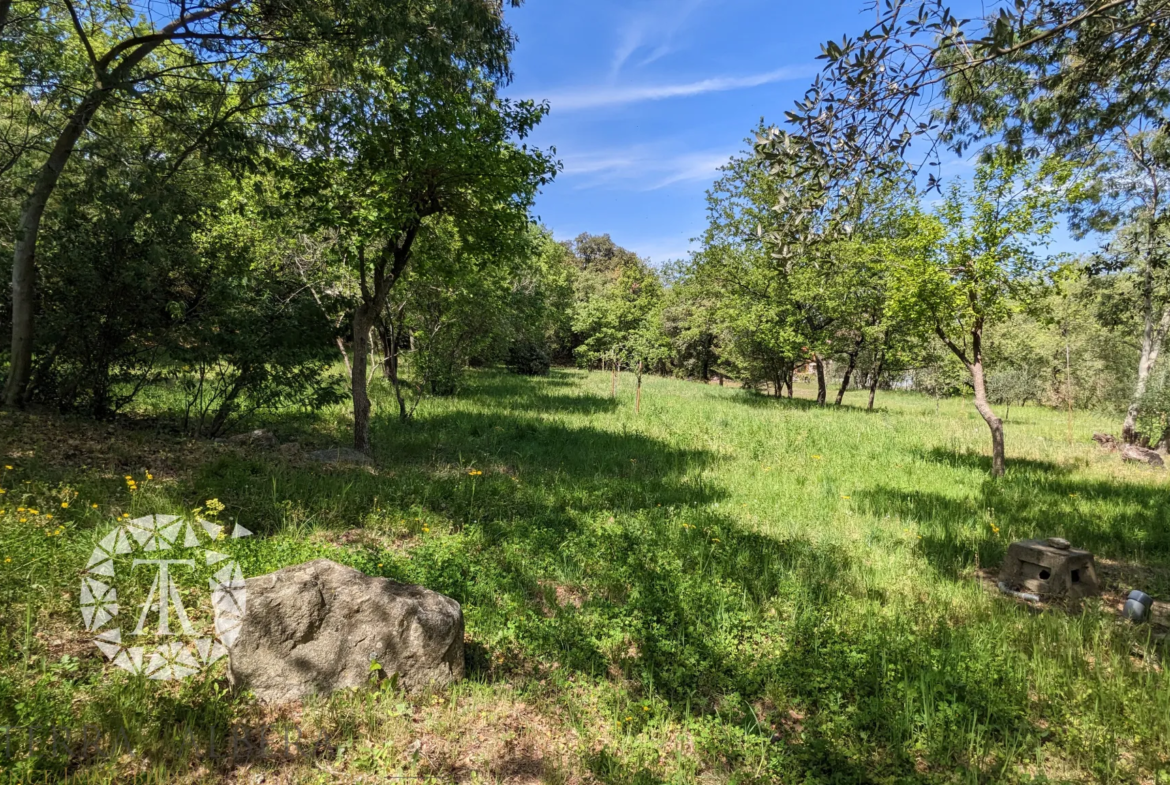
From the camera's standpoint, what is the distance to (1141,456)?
35.9 ft

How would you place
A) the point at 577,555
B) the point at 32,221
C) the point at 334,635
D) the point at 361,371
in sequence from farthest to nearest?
the point at 361,371
the point at 32,221
the point at 577,555
the point at 334,635

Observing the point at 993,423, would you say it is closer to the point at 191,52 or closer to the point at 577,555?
the point at 577,555

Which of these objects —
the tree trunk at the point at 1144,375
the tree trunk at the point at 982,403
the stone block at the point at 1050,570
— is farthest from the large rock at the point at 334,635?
the tree trunk at the point at 1144,375

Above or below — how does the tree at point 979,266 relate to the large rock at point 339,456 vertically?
above

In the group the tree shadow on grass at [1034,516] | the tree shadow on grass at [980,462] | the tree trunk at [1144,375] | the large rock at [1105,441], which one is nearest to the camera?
the tree shadow on grass at [1034,516]

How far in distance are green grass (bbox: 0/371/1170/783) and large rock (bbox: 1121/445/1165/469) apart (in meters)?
4.15

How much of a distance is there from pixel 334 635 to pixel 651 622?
220cm

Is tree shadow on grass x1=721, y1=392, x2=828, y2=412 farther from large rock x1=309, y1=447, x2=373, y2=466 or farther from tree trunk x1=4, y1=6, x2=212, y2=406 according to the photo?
tree trunk x1=4, y1=6, x2=212, y2=406

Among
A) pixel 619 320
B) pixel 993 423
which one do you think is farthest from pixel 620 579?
pixel 619 320

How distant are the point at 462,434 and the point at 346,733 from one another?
294 inches

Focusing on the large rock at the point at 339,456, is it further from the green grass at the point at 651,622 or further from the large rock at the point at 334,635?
the large rock at the point at 334,635

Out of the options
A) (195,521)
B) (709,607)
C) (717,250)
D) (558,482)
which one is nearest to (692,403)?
(717,250)

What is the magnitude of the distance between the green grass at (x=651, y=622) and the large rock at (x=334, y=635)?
5.7 inches

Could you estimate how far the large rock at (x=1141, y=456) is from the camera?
10516 mm
